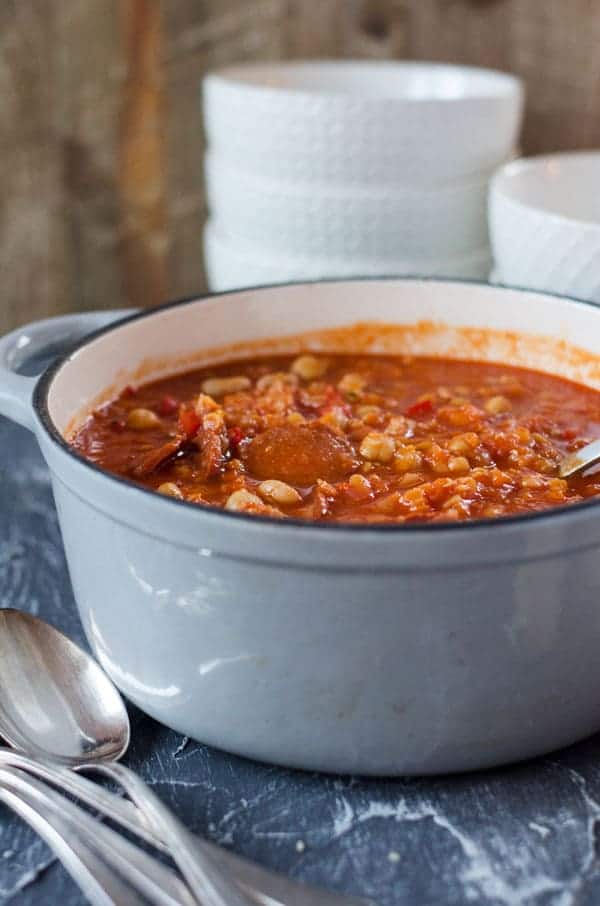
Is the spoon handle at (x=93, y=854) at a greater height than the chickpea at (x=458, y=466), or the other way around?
the chickpea at (x=458, y=466)

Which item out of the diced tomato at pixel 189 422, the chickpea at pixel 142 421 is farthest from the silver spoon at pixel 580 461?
the chickpea at pixel 142 421

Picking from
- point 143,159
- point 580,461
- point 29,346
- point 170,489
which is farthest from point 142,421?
point 143,159

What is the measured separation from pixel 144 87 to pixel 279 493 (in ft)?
6.89

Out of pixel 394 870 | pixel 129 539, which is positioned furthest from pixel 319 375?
pixel 394 870

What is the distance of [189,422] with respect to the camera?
1.92 m

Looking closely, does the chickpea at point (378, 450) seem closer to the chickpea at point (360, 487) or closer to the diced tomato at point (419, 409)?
the chickpea at point (360, 487)

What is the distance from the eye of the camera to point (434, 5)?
10.9 feet

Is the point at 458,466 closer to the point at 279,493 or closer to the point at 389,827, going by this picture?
the point at 279,493

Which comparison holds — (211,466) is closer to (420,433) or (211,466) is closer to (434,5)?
(420,433)

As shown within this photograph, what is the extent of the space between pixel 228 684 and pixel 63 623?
538 mm

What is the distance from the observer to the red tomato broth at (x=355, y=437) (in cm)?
168

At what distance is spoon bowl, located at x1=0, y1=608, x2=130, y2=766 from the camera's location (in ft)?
4.97

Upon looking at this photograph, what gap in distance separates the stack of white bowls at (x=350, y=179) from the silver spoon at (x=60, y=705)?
129cm

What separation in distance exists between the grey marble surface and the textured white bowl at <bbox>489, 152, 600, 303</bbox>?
A: 105 centimetres
